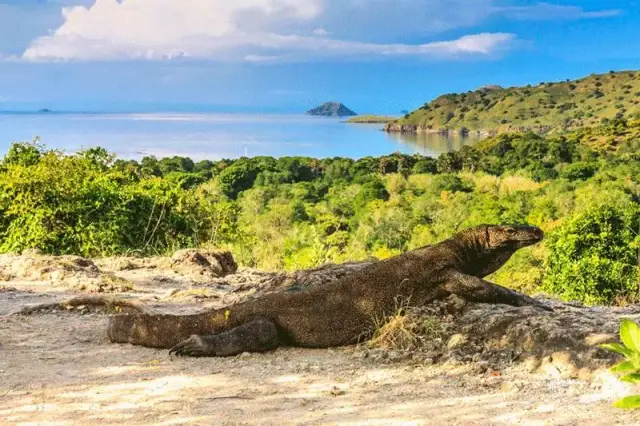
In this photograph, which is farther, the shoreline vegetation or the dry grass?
the shoreline vegetation

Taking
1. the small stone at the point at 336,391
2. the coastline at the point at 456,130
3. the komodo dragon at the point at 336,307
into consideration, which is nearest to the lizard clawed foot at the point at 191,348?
the komodo dragon at the point at 336,307

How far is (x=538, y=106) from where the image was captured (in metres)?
152

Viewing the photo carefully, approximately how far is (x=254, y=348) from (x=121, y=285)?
3.24 metres


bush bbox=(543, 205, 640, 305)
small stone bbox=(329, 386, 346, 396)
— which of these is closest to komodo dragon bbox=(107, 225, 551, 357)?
small stone bbox=(329, 386, 346, 396)

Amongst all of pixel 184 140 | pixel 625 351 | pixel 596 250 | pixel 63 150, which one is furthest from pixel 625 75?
pixel 625 351

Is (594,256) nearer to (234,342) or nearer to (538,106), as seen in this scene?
(234,342)

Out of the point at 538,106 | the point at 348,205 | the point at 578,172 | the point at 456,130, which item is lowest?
the point at 348,205

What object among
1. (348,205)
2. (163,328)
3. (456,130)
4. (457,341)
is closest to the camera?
(457,341)

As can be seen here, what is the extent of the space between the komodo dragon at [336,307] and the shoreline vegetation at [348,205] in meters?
5.27

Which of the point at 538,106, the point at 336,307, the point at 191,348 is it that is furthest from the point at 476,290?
the point at 538,106

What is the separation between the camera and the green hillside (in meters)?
138

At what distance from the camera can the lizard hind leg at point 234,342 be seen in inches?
226

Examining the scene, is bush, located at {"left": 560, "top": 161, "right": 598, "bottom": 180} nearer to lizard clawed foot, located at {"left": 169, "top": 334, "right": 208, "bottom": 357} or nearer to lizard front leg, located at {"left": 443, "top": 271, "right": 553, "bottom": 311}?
lizard front leg, located at {"left": 443, "top": 271, "right": 553, "bottom": 311}

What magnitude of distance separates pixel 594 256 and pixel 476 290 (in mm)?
16387
